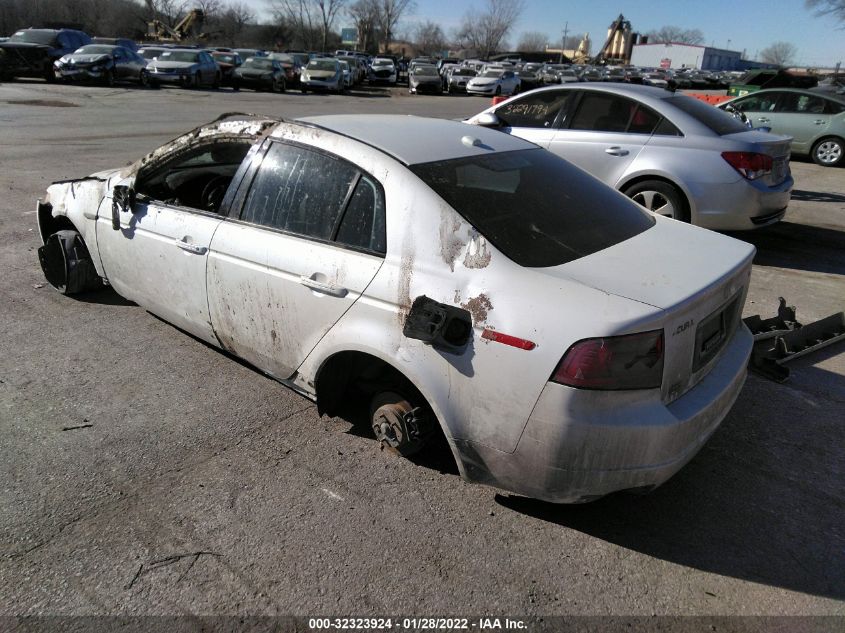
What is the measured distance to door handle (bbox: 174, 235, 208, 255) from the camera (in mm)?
3547

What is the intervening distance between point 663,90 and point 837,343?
3.83m

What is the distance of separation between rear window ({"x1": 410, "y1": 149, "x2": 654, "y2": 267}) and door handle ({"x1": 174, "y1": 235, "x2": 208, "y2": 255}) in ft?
4.47

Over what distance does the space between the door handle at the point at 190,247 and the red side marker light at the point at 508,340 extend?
6.09ft

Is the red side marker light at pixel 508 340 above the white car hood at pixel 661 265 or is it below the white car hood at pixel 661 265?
below

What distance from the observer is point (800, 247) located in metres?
7.48

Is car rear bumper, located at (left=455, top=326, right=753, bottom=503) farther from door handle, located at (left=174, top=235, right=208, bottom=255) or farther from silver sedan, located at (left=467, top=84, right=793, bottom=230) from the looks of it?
silver sedan, located at (left=467, top=84, right=793, bottom=230)

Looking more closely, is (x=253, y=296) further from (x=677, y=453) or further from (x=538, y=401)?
(x=677, y=453)

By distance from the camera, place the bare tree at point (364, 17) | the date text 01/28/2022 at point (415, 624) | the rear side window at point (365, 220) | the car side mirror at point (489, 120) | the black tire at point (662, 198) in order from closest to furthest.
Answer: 1. the date text 01/28/2022 at point (415, 624)
2. the rear side window at point (365, 220)
3. the black tire at point (662, 198)
4. the car side mirror at point (489, 120)
5. the bare tree at point (364, 17)

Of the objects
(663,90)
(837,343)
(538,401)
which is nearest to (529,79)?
(663,90)

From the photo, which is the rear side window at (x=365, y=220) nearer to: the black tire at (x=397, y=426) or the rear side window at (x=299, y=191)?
the rear side window at (x=299, y=191)

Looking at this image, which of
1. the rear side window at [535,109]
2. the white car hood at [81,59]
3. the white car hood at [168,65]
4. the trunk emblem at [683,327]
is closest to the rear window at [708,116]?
the rear side window at [535,109]

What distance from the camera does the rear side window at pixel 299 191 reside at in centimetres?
310

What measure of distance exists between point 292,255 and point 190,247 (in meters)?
0.84

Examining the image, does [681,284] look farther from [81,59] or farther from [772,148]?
[81,59]
